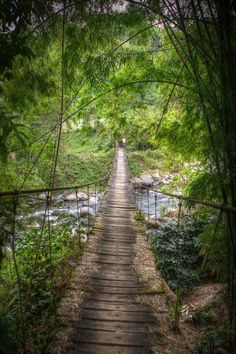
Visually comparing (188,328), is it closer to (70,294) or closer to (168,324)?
(168,324)

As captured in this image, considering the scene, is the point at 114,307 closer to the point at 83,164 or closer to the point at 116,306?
the point at 116,306

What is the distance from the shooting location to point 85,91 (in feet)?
9.23

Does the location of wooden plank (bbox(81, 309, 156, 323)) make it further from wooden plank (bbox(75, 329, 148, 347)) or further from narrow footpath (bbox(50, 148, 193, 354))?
wooden plank (bbox(75, 329, 148, 347))

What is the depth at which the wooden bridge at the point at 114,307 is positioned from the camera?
6.10 feet

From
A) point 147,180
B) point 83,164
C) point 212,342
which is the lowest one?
point 147,180

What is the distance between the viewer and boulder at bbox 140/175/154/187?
12859 mm

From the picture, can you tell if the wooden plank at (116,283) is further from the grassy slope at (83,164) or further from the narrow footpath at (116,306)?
the grassy slope at (83,164)

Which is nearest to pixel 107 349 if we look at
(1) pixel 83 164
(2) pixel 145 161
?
(1) pixel 83 164

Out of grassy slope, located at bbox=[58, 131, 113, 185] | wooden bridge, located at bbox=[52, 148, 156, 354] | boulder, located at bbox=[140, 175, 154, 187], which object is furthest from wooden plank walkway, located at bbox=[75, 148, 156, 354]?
grassy slope, located at bbox=[58, 131, 113, 185]

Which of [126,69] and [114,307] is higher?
[126,69]

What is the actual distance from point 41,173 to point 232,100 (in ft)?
33.2

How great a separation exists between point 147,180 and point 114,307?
1094 cm

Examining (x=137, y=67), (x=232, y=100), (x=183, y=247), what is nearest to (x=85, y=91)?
(x=137, y=67)

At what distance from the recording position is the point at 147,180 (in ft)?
43.0
